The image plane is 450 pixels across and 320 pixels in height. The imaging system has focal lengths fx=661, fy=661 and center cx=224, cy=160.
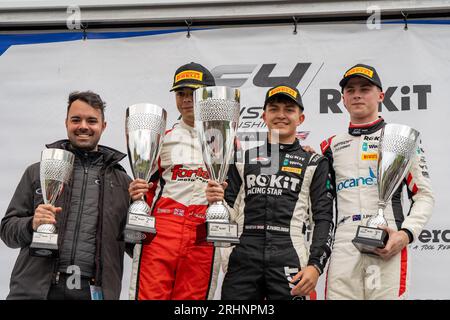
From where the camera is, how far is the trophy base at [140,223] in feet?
7.73

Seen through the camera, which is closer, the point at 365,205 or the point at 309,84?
the point at 365,205

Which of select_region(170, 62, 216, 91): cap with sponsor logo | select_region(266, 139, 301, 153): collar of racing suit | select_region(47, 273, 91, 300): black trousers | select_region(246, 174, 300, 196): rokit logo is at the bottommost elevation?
select_region(47, 273, 91, 300): black trousers

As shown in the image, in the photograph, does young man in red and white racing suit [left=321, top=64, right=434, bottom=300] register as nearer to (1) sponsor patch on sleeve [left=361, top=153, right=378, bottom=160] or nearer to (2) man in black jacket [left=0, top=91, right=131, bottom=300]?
(1) sponsor patch on sleeve [left=361, top=153, right=378, bottom=160]

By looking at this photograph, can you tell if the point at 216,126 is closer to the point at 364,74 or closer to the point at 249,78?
the point at 364,74

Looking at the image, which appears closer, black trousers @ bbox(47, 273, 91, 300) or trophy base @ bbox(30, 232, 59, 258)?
trophy base @ bbox(30, 232, 59, 258)

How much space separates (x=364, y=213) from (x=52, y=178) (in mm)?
1210

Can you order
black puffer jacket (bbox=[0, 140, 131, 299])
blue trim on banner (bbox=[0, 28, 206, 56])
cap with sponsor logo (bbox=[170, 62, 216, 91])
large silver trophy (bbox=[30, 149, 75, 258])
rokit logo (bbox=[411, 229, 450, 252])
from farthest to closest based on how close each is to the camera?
1. blue trim on banner (bbox=[0, 28, 206, 56])
2. rokit logo (bbox=[411, 229, 450, 252])
3. cap with sponsor logo (bbox=[170, 62, 216, 91])
4. black puffer jacket (bbox=[0, 140, 131, 299])
5. large silver trophy (bbox=[30, 149, 75, 258])

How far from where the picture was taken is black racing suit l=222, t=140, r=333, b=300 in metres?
2.49

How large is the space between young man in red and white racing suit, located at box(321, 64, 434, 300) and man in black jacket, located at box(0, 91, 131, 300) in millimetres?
878

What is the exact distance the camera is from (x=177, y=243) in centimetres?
262

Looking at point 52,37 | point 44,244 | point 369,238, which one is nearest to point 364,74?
point 369,238

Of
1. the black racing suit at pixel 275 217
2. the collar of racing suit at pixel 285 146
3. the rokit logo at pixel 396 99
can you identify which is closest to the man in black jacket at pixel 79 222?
the black racing suit at pixel 275 217

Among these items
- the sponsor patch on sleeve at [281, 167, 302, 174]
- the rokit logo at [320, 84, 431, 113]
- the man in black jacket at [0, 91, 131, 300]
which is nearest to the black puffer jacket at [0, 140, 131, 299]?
the man in black jacket at [0, 91, 131, 300]
